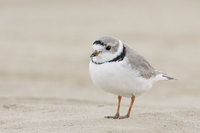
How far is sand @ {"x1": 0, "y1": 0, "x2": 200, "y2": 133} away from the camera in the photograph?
6125 millimetres

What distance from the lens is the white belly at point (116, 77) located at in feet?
18.3

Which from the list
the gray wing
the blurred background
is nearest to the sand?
the blurred background

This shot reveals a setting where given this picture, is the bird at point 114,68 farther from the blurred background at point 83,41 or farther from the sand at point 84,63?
the blurred background at point 83,41

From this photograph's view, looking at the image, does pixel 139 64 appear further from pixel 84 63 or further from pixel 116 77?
pixel 84 63

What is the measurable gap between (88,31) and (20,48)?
9.06 feet

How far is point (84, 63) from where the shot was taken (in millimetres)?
12367

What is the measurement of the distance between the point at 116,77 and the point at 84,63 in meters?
6.80

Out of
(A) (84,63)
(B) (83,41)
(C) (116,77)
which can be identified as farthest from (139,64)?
(B) (83,41)

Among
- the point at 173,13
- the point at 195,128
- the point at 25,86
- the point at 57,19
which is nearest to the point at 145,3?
the point at 173,13

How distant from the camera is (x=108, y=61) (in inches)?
222

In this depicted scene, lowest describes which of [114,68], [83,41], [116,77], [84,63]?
[84,63]

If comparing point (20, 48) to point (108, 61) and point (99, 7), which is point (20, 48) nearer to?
point (99, 7)

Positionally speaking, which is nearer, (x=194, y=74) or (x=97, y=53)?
(x=97, y=53)

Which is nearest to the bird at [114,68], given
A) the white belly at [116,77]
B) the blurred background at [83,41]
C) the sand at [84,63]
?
the white belly at [116,77]
